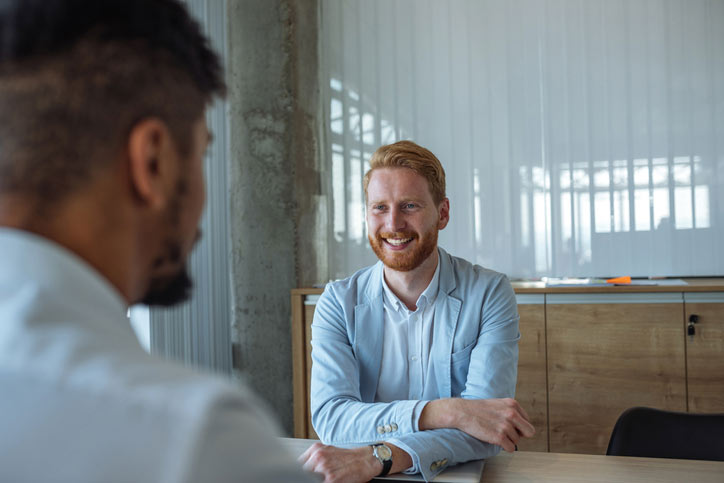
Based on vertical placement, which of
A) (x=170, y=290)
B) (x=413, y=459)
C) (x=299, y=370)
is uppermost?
(x=170, y=290)

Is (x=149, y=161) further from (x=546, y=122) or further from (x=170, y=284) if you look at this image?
(x=546, y=122)

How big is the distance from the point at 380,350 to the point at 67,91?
1.67 m

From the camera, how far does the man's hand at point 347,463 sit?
1398 mm

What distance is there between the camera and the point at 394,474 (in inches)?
58.8

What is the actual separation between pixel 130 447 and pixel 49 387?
0.07 m

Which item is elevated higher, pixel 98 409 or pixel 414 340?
pixel 98 409

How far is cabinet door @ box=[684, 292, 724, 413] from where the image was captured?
Answer: 3.27 metres

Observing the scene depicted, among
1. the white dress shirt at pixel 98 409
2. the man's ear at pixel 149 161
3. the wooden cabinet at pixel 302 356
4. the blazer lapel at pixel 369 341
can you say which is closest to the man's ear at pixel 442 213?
the blazer lapel at pixel 369 341

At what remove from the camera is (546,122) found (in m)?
4.11

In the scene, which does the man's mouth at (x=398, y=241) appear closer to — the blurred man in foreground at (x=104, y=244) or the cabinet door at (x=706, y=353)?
the blurred man in foreground at (x=104, y=244)

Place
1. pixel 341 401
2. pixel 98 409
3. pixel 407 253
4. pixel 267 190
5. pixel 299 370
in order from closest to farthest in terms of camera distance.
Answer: pixel 98 409, pixel 341 401, pixel 407 253, pixel 299 370, pixel 267 190

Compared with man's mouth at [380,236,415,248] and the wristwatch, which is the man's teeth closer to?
man's mouth at [380,236,415,248]

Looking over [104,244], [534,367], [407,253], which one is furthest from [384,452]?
[534,367]

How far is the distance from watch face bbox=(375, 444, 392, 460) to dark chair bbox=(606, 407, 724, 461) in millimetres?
878
